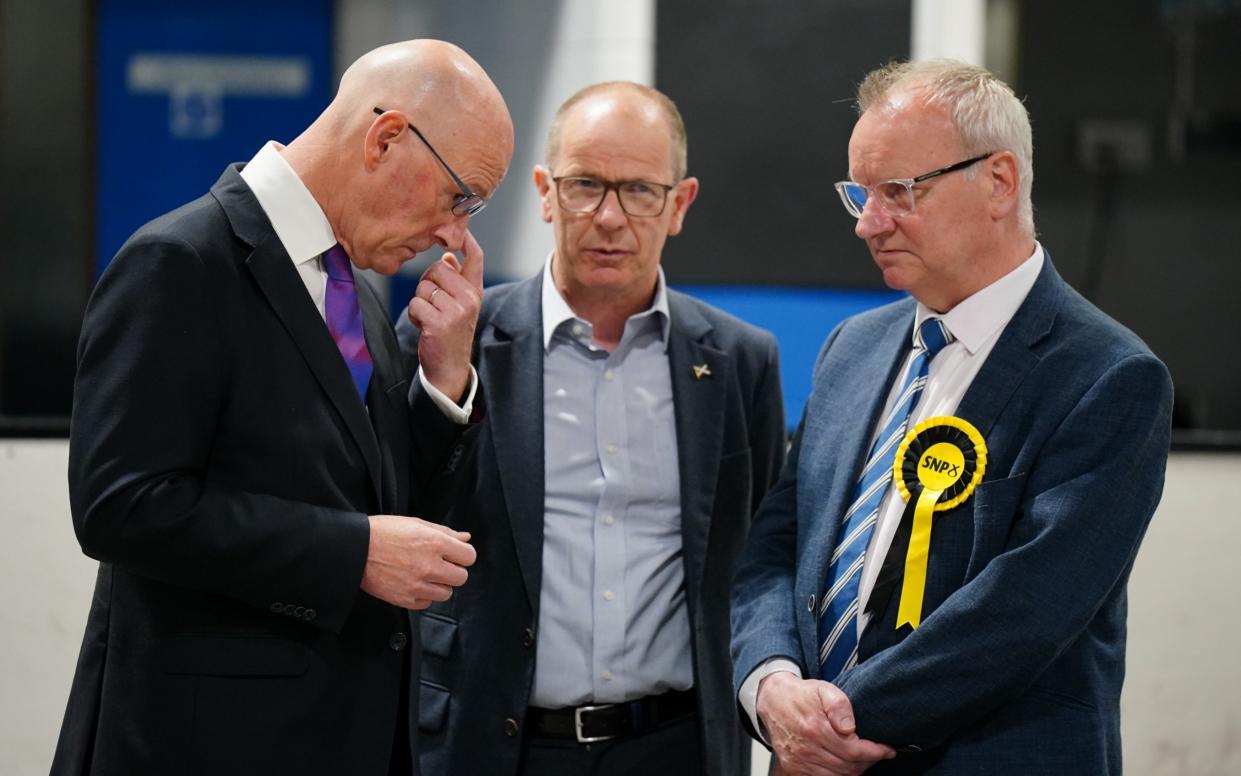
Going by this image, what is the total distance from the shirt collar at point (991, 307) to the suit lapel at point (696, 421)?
1.91 ft

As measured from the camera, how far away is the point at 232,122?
227 inches

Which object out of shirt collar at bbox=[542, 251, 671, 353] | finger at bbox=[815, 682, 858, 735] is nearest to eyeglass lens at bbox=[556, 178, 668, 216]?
shirt collar at bbox=[542, 251, 671, 353]

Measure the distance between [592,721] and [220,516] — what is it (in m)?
0.92

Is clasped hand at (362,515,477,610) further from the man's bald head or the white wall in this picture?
the white wall

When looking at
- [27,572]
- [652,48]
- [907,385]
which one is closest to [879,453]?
[907,385]

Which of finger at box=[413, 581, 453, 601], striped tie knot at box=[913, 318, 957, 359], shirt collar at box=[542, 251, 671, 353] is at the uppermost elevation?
striped tie knot at box=[913, 318, 957, 359]

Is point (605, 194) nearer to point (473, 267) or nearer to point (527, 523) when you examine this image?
point (473, 267)

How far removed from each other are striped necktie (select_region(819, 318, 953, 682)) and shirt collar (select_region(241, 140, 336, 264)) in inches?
33.9

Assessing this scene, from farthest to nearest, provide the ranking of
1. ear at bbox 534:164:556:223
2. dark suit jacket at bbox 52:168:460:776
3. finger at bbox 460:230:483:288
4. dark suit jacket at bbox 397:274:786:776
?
ear at bbox 534:164:556:223 < dark suit jacket at bbox 397:274:786:776 < finger at bbox 460:230:483:288 < dark suit jacket at bbox 52:168:460:776

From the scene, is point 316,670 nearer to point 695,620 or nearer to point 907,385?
point 695,620

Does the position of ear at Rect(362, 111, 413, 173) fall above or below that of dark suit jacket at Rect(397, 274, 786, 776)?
above

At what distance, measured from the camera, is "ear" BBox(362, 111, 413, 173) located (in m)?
1.91

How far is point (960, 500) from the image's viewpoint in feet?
6.44

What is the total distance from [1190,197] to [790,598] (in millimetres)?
4494
